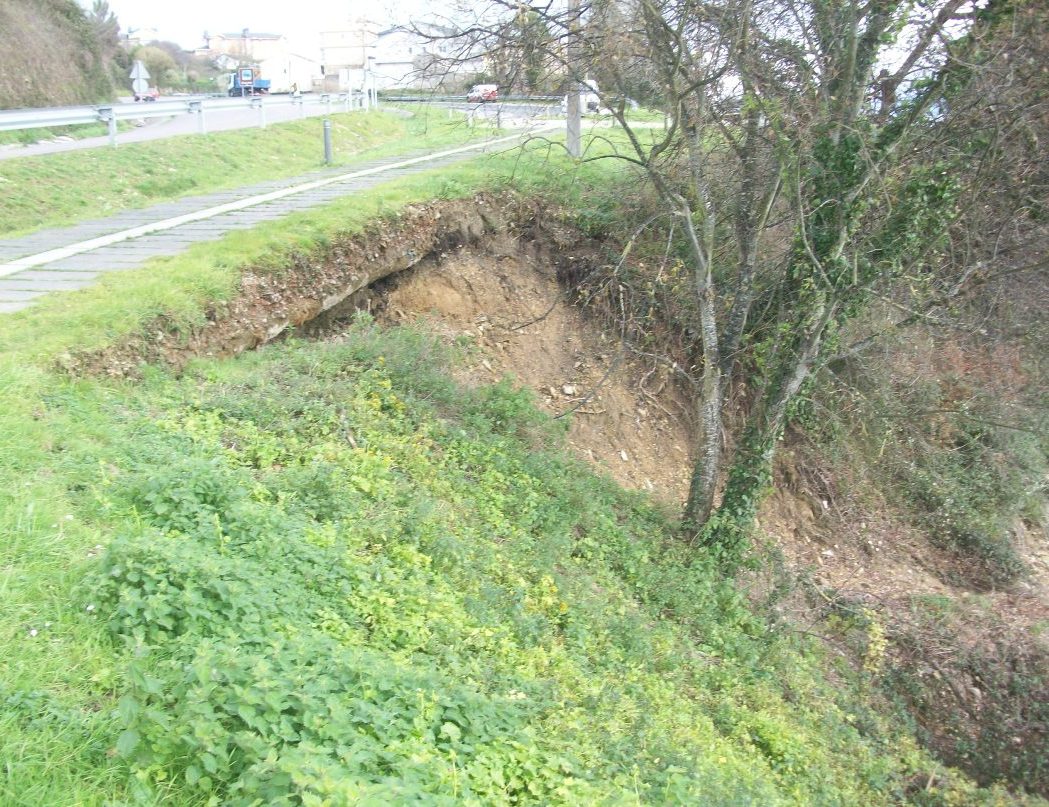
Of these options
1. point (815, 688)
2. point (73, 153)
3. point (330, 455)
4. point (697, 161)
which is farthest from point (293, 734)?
point (73, 153)

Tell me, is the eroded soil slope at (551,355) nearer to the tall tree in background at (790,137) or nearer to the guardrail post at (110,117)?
the tall tree in background at (790,137)

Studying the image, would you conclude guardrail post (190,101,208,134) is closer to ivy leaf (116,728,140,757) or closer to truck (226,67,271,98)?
ivy leaf (116,728,140,757)

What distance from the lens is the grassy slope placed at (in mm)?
3213

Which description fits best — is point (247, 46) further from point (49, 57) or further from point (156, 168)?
point (156, 168)

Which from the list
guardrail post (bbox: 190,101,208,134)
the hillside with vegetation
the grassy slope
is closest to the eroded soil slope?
the grassy slope

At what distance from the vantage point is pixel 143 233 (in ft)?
30.9

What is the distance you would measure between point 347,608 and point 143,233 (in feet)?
21.5

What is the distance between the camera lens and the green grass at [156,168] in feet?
41.8

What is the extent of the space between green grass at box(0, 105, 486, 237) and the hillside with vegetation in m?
12.3

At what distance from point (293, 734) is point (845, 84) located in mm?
7311

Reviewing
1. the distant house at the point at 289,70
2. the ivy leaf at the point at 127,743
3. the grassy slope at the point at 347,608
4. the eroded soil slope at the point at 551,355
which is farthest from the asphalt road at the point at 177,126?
the distant house at the point at 289,70

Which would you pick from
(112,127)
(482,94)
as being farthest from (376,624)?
(112,127)

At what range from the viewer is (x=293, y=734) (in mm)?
3213

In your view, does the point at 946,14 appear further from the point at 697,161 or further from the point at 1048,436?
the point at 1048,436
